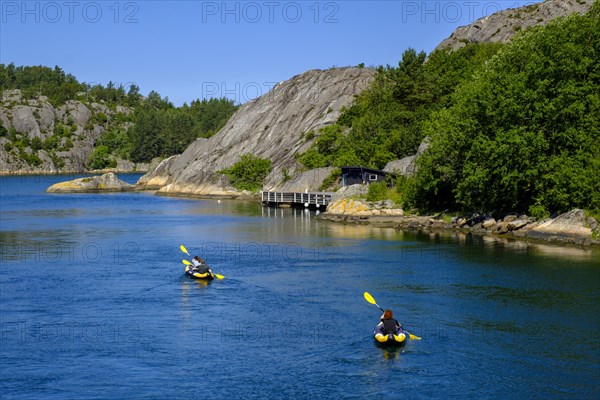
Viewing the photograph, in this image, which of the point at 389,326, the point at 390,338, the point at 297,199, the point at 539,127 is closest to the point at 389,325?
the point at 389,326

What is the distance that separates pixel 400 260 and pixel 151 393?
34.0 metres

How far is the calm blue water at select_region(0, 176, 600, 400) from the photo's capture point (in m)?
33.5

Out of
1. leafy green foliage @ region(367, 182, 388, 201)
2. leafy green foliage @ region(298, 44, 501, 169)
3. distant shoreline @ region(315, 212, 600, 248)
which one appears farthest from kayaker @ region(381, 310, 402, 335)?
leafy green foliage @ region(298, 44, 501, 169)

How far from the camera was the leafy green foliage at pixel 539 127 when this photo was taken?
71.6 metres

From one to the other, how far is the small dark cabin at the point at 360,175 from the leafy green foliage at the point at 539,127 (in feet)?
84.8

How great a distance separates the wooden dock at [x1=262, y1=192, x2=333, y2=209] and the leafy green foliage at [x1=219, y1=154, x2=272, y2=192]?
56.0 feet

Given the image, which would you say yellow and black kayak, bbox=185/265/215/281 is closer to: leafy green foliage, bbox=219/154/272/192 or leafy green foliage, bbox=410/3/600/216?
leafy green foliage, bbox=410/3/600/216

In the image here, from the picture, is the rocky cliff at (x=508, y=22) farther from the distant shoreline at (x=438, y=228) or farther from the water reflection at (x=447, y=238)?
the water reflection at (x=447, y=238)

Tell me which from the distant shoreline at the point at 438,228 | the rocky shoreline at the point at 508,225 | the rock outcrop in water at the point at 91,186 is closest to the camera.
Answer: the distant shoreline at the point at 438,228

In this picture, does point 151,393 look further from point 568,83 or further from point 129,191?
point 129,191

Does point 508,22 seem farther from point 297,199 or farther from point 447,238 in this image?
point 447,238

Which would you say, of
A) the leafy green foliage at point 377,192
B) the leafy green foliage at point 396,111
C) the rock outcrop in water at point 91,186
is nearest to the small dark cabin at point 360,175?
the leafy green foliage at point 396,111

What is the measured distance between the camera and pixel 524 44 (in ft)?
261

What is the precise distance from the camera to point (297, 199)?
118 m
